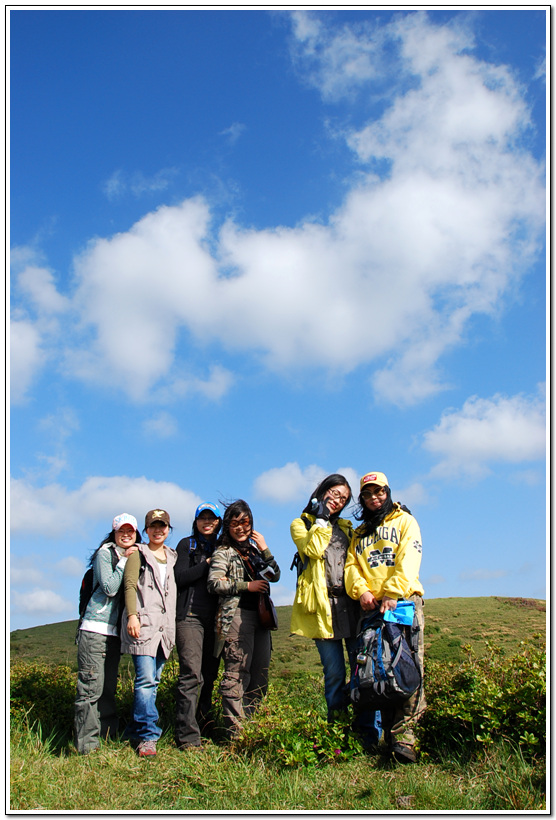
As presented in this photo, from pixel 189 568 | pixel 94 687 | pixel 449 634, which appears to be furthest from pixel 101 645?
pixel 449 634

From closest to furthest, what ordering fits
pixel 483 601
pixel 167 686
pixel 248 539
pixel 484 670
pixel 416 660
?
pixel 416 660 → pixel 484 670 → pixel 248 539 → pixel 167 686 → pixel 483 601

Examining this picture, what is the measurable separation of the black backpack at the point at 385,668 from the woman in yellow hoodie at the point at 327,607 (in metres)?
0.46

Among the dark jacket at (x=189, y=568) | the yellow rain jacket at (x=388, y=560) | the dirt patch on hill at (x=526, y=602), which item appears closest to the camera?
the yellow rain jacket at (x=388, y=560)

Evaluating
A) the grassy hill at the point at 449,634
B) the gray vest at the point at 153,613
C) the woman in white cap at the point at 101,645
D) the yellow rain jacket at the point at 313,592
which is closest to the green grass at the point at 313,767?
the woman in white cap at the point at 101,645

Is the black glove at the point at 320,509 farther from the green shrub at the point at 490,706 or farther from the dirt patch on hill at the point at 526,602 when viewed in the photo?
the dirt patch on hill at the point at 526,602

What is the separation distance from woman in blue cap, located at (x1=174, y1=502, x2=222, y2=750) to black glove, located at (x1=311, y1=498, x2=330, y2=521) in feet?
3.61

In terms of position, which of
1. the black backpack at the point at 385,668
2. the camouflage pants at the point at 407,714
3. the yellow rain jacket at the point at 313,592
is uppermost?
the yellow rain jacket at the point at 313,592

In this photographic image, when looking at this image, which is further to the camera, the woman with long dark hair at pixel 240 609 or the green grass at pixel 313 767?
the woman with long dark hair at pixel 240 609

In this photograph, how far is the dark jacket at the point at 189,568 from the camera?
5883 mm

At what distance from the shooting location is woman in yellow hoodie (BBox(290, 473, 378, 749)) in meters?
5.39

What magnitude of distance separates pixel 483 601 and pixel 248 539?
493 cm
